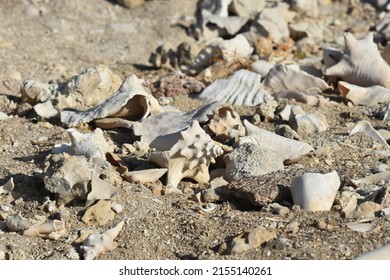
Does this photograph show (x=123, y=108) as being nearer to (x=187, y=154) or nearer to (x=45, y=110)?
(x=45, y=110)

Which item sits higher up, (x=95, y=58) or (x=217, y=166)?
(x=217, y=166)

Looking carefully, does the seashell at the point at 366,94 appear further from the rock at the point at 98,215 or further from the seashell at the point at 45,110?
the rock at the point at 98,215

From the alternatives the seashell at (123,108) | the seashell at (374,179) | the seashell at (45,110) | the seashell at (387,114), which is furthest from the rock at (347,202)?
the seashell at (45,110)

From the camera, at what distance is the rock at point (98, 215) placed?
4.32 meters

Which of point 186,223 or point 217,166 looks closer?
point 186,223

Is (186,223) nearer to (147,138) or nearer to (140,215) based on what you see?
(140,215)

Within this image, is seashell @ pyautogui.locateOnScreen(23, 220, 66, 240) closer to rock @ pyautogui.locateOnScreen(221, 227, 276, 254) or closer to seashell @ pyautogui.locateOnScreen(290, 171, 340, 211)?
rock @ pyautogui.locateOnScreen(221, 227, 276, 254)

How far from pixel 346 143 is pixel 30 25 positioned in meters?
3.52

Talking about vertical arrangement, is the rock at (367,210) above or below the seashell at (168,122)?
above

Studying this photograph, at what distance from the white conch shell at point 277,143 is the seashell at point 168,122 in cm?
31

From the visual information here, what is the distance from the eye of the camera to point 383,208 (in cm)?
430

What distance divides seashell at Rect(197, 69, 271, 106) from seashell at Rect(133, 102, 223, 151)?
54 cm

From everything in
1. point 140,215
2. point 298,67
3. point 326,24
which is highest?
point 140,215

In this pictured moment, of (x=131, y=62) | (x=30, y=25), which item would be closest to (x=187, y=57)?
(x=131, y=62)
